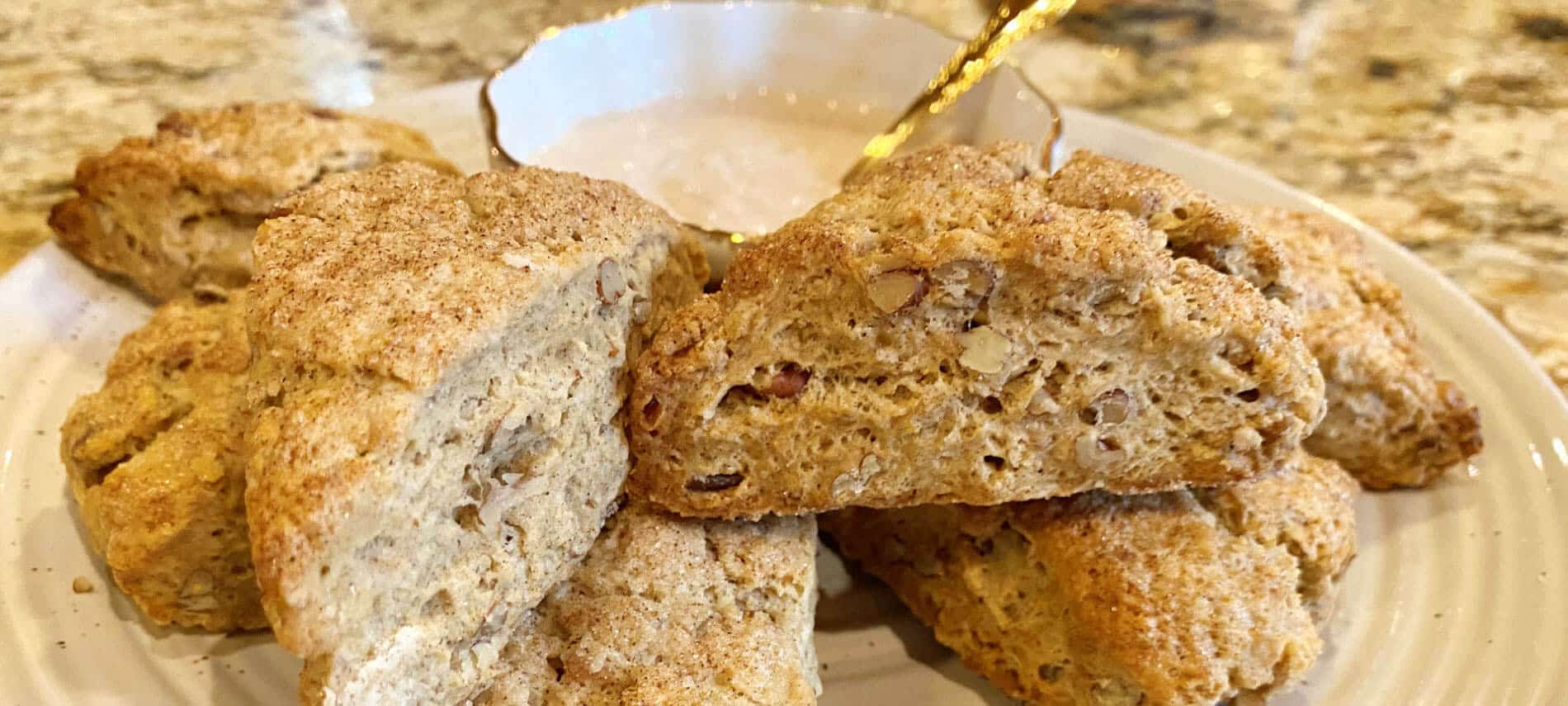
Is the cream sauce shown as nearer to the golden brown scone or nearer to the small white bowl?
the small white bowl

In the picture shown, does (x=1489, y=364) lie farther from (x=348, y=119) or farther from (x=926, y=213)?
(x=348, y=119)

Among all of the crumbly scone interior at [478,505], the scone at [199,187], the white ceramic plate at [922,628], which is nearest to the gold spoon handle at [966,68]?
the white ceramic plate at [922,628]

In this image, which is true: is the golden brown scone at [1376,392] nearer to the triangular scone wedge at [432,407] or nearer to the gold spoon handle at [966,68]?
the gold spoon handle at [966,68]

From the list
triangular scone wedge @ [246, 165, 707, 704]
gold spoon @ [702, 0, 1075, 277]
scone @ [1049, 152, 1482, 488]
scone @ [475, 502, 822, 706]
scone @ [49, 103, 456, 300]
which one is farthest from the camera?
gold spoon @ [702, 0, 1075, 277]

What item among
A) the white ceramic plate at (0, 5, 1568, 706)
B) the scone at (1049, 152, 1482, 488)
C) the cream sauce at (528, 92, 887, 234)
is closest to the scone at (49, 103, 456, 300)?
the white ceramic plate at (0, 5, 1568, 706)

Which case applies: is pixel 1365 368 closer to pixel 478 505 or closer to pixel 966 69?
pixel 966 69

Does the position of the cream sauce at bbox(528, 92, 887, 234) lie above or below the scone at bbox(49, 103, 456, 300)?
below
